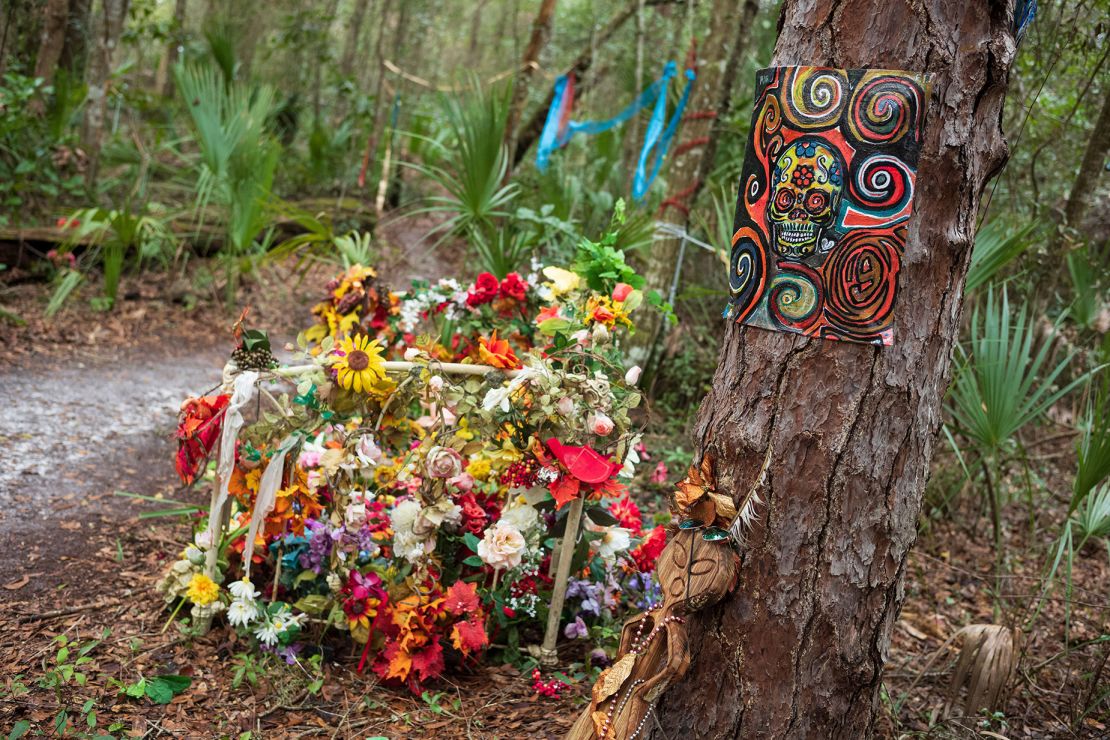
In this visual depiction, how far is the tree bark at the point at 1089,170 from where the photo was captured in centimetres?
465

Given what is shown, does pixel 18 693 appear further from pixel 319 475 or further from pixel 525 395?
pixel 525 395

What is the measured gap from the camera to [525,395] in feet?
7.27

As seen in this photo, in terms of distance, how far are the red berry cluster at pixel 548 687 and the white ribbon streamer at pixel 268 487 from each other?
0.84 m

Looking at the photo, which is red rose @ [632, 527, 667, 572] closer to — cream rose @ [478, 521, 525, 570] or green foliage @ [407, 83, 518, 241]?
cream rose @ [478, 521, 525, 570]

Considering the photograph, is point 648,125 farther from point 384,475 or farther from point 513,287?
point 384,475

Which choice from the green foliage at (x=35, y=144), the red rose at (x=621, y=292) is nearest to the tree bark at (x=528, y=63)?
the green foliage at (x=35, y=144)

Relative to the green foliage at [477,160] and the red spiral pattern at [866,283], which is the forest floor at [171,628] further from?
the green foliage at [477,160]

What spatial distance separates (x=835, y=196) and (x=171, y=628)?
2.17 m

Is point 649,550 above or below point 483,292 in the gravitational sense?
below

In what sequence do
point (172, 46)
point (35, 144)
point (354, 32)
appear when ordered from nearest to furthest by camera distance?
point (35, 144) → point (354, 32) → point (172, 46)

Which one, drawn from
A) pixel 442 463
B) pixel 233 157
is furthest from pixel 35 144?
pixel 442 463

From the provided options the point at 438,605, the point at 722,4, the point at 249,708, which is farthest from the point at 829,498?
the point at 722,4

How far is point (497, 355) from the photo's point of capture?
227 centimetres

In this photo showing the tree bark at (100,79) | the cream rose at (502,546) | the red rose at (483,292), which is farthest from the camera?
the tree bark at (100,79)
